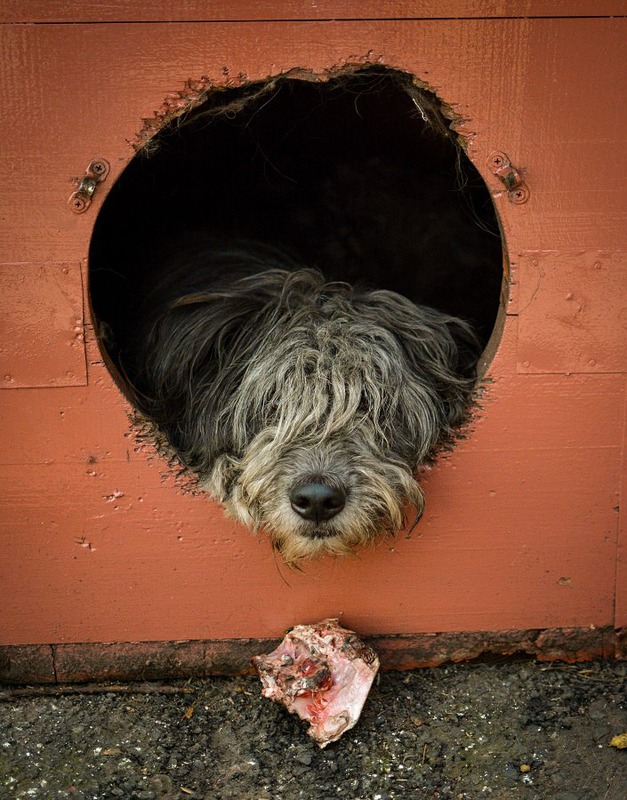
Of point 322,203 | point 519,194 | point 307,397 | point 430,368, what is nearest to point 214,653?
point 307,397

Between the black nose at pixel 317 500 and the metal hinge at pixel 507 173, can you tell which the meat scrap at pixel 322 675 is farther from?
the metal hinge at pixel 507 173

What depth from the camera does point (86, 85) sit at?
2684 millimetres

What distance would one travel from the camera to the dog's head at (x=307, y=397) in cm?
282

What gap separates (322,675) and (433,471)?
777mm

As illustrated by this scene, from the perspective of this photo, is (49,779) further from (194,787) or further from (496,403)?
(496,403)

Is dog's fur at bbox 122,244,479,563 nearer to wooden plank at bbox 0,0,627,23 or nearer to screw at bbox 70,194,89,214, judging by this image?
screw at bbox 70,194,89,214

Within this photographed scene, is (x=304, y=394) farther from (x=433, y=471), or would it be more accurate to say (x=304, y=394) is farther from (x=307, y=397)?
(x=433, y=471)

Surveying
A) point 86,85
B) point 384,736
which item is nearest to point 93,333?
point 86,85

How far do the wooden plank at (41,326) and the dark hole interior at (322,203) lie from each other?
85cm

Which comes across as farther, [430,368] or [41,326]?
[430,368]

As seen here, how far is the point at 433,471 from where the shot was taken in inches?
119

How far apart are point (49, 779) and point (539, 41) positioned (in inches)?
107

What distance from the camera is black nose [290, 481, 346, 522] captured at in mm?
2729

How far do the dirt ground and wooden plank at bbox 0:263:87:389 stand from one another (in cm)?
113
